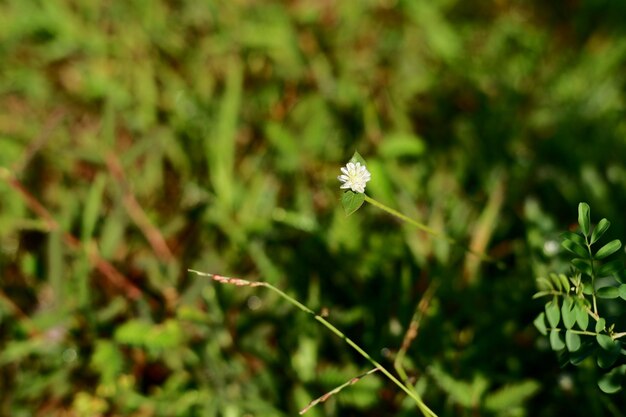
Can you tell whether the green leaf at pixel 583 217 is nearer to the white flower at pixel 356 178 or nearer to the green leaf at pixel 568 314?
the green leaf at pixel 568 314

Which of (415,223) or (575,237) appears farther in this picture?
(415,223)

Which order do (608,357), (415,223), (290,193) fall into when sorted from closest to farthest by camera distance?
(608,357) < (415,223) < (290,193)

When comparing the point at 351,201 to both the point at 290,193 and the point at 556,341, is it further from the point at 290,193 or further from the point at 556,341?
the point at 290,193

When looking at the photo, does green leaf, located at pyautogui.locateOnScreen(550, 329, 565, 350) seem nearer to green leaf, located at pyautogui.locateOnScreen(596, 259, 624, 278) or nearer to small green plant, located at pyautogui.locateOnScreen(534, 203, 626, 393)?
small green plant, located at pyautogui.locateOnScreen(534, 203, 626, 393)

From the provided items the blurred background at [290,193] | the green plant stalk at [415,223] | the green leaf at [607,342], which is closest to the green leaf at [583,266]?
the green leaf at [607,342]

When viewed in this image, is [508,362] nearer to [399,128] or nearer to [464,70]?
[399,128]

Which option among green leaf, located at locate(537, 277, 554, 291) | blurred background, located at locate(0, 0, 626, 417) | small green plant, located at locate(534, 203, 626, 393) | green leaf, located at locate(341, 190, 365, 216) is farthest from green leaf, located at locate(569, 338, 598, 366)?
green leaf, located at locate(341, 190, 365, 216)

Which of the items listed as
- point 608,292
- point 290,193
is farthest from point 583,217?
point 290,193
